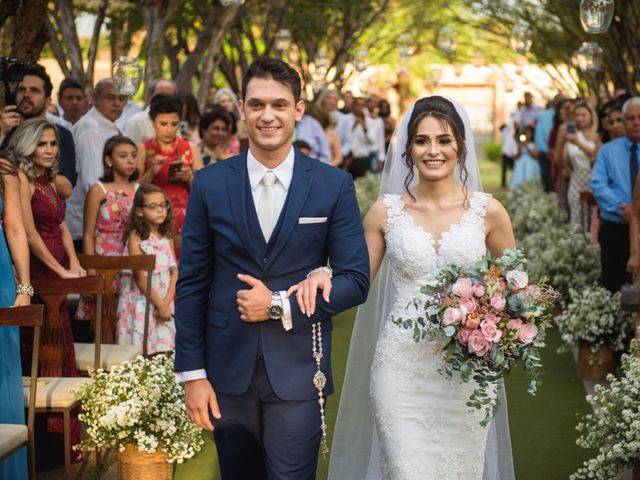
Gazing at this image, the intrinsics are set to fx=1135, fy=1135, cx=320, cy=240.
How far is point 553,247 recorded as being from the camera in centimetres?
1280

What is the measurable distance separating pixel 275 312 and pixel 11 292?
2.73 m

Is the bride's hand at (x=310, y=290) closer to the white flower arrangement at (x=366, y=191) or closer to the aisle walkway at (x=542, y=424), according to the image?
the aisle walkway at (x=542, y=424)

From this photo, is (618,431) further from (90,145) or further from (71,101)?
(71,101)

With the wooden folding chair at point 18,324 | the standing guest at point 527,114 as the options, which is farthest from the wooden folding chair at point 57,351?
the standing guest at point 527,114

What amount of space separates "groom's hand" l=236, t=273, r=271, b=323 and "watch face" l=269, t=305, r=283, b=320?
0.02 m

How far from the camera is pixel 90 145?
32.2ft

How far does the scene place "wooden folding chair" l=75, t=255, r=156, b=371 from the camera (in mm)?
7355

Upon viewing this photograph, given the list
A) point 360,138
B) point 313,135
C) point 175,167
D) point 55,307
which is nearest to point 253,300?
point 55,307

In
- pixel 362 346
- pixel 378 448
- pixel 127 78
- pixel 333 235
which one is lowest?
pixel 378 448

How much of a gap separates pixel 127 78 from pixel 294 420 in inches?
263

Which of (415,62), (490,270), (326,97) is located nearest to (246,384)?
(490,270)

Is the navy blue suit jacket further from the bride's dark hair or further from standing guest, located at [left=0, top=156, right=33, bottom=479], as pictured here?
standing guest, located at [left=0, top=156, right=33, bottom=479]

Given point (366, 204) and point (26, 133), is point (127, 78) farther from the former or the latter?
point (366, 204)

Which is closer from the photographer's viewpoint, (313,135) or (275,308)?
(275,308)
